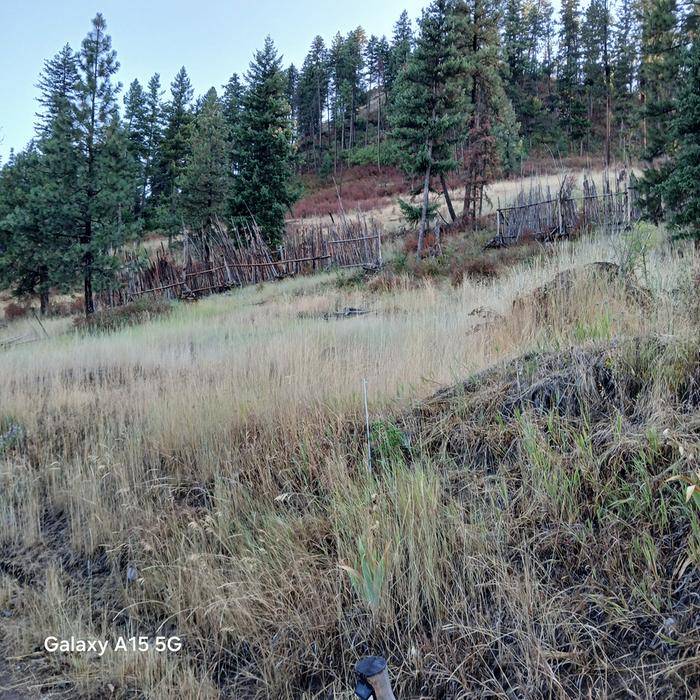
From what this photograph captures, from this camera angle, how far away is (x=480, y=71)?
76.1 ft

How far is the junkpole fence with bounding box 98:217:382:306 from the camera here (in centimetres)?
1956

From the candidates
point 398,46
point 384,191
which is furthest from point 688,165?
point 398,46

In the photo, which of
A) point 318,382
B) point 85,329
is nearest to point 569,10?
point 85,329

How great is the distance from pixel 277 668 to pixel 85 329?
13.8 metres

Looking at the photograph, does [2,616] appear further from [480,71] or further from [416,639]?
[480,71]

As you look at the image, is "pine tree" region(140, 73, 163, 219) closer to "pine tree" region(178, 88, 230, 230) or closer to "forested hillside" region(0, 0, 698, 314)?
"forested hillside" region(0, 0, 698, 314)

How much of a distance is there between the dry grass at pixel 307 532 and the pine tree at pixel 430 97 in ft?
45.1

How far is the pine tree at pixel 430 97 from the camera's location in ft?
56.9

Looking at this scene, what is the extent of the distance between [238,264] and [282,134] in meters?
8.95

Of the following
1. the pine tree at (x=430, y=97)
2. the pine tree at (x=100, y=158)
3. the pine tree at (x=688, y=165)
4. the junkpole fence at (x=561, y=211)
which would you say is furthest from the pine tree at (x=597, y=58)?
the pine tree at (x=100, y=158)

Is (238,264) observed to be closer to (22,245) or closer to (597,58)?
(22,245)

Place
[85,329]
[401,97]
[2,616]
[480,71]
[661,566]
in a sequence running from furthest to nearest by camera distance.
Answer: [480,71]
[401,97]
[85,329]
[2,616]
[661,566]

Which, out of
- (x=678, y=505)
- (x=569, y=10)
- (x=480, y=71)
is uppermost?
(x=569, y=10)

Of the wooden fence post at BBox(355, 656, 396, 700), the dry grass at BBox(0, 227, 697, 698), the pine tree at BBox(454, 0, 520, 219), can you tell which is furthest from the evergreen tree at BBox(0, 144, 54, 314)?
the wooden fence post at BBox(355, 656, 396, 700)
